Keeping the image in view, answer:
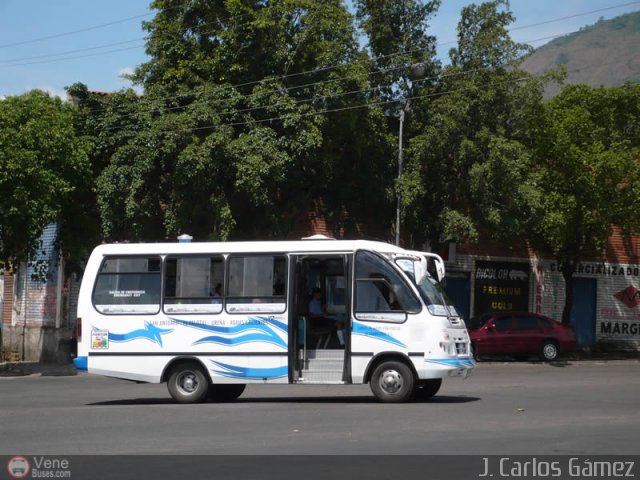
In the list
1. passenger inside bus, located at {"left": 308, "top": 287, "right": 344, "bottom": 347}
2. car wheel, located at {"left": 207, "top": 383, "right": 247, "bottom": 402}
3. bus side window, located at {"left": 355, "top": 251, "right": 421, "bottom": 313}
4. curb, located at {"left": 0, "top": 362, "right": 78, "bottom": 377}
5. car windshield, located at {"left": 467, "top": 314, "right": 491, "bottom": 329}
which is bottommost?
curb, located at {"left": 0, "top": 362, "right": 78, "bottom": 377}

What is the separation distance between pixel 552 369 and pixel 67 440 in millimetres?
20663

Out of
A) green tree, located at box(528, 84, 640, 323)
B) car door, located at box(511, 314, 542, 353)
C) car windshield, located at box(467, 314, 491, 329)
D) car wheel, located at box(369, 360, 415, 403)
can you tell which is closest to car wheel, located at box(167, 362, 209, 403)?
car wheel, located at box(369, 360, 415, 403)

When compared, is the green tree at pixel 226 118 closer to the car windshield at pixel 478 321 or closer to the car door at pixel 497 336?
the car windshield at pixel 478 321

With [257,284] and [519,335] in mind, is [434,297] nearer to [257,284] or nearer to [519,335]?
[257,284]

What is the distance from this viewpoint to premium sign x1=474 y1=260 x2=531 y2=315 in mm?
39281

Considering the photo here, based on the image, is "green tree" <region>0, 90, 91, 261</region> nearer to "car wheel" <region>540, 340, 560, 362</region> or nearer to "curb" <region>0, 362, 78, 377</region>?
"curb" <region>0, 362, 78, 377</region>

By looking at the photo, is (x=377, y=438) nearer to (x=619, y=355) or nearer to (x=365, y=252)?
(x=365, y=252)

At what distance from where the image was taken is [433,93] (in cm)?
3334

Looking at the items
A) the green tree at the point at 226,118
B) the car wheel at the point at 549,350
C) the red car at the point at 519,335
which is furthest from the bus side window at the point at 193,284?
the car wheel at the point at 549,350

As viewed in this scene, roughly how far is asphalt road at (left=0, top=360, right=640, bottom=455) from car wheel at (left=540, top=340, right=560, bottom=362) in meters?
11.6

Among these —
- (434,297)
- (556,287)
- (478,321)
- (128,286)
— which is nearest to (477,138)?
(478,321)

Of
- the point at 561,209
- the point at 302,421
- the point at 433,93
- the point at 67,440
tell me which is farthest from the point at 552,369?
the point at 67,440

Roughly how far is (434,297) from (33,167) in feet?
45.5

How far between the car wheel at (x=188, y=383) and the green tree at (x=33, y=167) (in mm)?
10575
